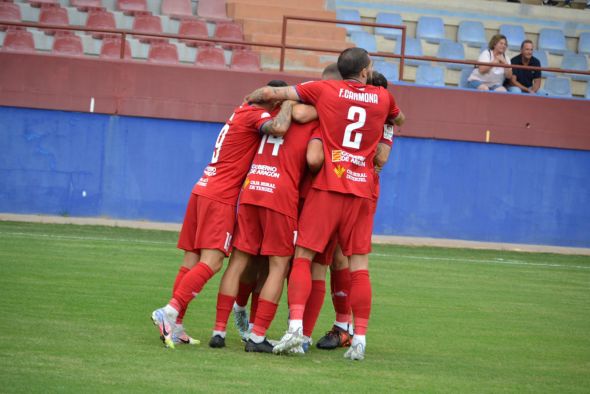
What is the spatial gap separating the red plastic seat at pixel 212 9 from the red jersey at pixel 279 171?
1414 cm

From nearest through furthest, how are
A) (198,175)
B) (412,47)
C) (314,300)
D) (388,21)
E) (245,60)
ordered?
(314,300), (198,175), (245,60), (412,47), (388,21)

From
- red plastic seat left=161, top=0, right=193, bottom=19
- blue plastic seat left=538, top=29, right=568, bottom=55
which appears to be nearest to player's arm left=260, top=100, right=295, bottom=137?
red plastic seat left=161, top=0, right=193, bottom=19

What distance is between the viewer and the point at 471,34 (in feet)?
78.3

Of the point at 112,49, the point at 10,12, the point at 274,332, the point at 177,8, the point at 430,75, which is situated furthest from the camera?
the point at 177,8

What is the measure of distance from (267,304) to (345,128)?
1475 mm

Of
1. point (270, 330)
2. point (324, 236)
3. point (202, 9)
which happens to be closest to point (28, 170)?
point (202, 9)

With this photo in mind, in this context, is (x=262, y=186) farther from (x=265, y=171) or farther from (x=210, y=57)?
(x=210, y=57)

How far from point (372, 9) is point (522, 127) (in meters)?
5.79

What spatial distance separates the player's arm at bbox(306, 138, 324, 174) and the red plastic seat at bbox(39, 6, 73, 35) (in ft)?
43.5

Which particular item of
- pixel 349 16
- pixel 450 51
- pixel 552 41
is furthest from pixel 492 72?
pixel 552 41

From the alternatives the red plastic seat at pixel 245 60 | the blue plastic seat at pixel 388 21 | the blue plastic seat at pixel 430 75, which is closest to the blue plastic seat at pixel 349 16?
the blue plastic seat at pixel 388 21

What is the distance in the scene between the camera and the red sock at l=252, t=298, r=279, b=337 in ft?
24.8

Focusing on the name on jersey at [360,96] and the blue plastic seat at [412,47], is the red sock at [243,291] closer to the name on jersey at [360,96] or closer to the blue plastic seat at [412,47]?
the name on jersey at [360,96]

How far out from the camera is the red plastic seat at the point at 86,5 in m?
20.5
